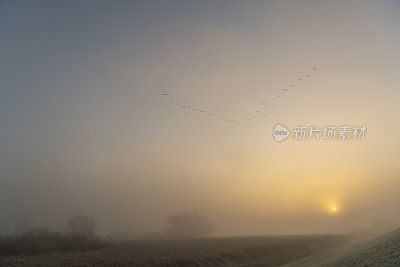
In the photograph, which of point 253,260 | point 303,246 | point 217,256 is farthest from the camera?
point 303,246

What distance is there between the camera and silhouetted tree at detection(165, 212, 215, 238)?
140m

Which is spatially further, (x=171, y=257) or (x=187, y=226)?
(x=187, y=226)

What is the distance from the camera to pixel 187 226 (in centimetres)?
14162

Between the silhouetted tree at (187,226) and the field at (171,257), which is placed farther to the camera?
the silhouetted tree at (187,226)

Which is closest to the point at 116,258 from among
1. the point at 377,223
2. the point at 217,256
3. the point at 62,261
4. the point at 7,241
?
the point at 62,261

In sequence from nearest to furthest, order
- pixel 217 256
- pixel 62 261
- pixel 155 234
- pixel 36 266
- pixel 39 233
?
pixel 36 266, pixel 62 261, pixel 217 256, pixel 39 233, pixel 155 234

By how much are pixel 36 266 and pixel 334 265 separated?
35051mm

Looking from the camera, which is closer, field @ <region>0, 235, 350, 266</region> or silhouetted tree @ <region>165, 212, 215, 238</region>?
field @ <region>0, 235, 350, 266</region>

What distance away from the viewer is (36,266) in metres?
40.3

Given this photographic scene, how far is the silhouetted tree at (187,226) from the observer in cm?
14012

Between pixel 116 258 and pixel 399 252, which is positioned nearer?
pixel 399 252

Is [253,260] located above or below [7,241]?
below

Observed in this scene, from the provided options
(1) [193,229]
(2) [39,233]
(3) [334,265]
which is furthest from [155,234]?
(3) [334,265]

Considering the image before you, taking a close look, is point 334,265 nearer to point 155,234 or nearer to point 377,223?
point 155,234
